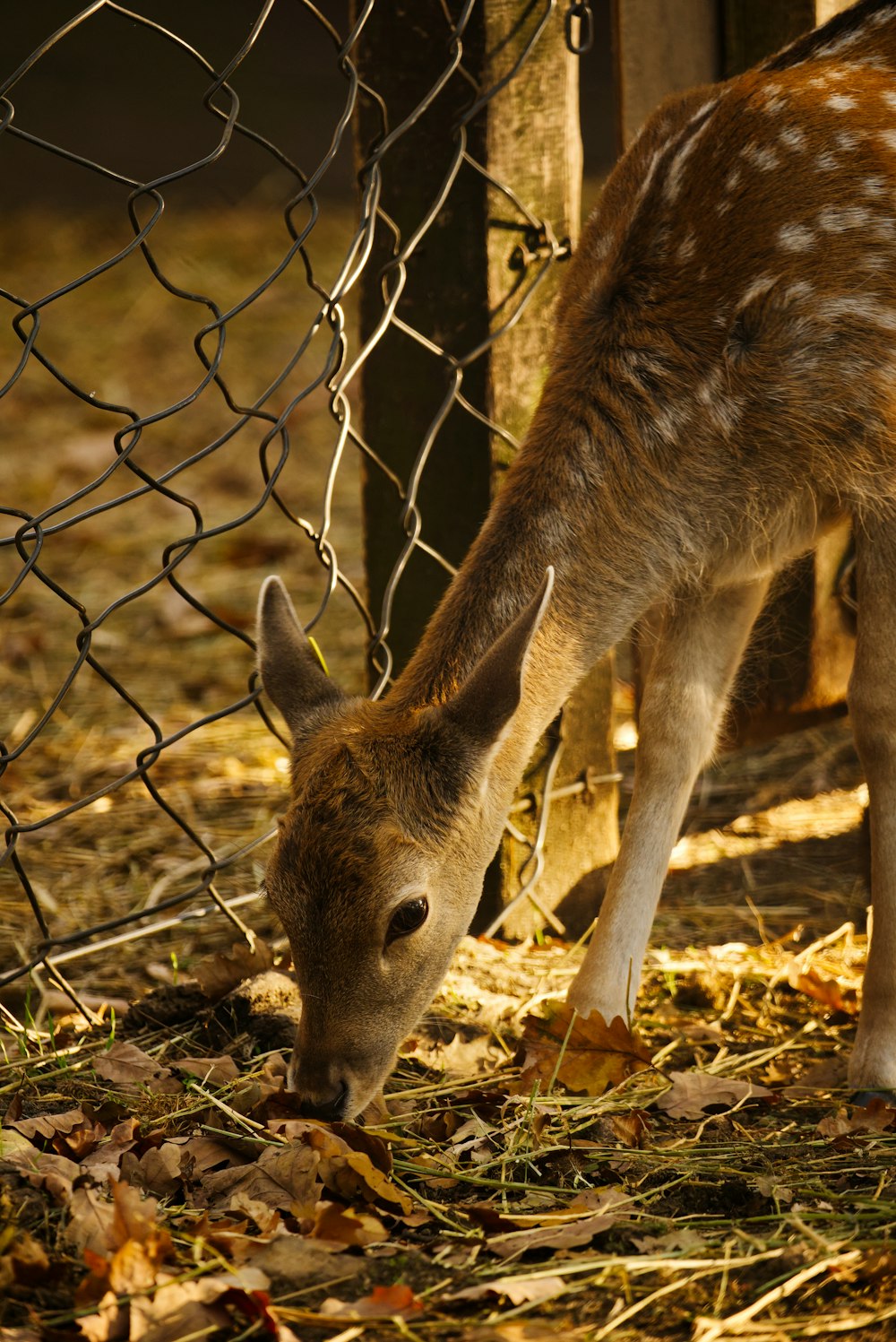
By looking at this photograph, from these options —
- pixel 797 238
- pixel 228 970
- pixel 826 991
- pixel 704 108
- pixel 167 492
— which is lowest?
pixel 826 991

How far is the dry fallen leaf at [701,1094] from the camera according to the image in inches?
128

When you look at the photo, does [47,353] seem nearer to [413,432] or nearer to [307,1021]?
[413,432]

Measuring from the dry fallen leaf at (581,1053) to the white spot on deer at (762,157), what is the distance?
80.5 inches

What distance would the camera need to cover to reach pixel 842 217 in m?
3.46

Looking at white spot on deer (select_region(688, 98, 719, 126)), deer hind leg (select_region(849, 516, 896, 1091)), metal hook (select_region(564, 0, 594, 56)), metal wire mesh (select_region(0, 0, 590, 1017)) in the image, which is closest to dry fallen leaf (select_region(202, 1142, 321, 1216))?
metal wire mesh (select_region(0, 0, 590, 1017))

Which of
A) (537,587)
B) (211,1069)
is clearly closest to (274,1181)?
(211,1069)

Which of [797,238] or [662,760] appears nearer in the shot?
[797,238]

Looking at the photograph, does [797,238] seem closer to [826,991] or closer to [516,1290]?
[826,991]

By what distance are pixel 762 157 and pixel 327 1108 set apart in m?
2.41

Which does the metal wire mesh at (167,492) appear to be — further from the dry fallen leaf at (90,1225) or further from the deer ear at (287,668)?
the dry fallen leaf at (90,1225)

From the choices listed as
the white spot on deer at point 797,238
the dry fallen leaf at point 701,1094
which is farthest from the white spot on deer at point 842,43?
the dry fallen leaf at point 701,1094

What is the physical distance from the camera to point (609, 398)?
11.6 ft

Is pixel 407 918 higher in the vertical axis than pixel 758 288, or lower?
lower

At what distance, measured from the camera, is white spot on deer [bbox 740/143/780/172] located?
3.51 metres
